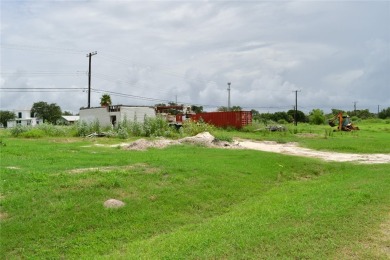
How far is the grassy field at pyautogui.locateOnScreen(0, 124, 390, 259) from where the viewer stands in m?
5.53

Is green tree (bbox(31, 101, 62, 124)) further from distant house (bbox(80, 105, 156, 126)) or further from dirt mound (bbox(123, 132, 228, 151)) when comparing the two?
dirt mound (bbox(123, 132, 228, 151))

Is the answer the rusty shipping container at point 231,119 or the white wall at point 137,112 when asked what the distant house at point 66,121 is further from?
the rusty shipping container at point 231,119

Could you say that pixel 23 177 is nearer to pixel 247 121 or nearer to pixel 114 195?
pixel 114 195

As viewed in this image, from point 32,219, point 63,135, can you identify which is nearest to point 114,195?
point 32,219

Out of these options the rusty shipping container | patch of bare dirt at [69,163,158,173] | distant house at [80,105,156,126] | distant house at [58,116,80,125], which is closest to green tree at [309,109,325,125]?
the rusty shipping container

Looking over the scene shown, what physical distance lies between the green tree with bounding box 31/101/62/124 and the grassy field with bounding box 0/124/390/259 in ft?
253

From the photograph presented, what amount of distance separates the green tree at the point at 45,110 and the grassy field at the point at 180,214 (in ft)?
253

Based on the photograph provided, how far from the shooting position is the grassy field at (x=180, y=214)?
5527mm

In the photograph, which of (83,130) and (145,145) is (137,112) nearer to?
(83,130)

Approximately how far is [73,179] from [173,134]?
18251mm

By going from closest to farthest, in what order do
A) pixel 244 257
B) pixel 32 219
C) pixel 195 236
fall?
pixel 244 257, pixel 195 236, pixel 32 219

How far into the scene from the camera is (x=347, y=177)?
1180 centimetres

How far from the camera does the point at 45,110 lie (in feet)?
279

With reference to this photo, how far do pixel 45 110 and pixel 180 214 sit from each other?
275ft
